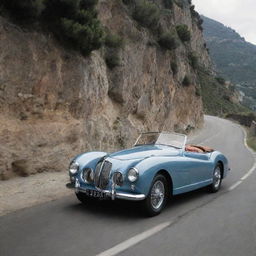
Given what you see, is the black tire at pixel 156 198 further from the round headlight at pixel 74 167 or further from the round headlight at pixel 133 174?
the round headlight at pixel 74 167

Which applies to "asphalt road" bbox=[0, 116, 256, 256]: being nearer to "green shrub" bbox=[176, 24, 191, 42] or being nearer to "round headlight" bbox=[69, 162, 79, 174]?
"round headlight" bbox=[69, 162, 79, 174]

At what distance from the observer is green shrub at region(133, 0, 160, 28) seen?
24.8 metres

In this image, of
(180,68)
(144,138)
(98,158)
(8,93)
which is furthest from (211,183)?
(180,68)

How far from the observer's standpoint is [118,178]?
726cm

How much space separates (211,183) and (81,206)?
3396 millimetres

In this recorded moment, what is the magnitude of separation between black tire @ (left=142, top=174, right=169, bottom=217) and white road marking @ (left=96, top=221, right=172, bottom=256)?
448 millimetres

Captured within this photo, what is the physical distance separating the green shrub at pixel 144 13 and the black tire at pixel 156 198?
1871 cm

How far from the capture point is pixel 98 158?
8242 millimetres

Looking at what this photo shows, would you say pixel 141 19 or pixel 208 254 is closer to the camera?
pixel 208 254

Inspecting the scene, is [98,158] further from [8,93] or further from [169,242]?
[8,93]

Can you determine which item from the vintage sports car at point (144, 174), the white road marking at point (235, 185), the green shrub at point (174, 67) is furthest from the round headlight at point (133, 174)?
the green shrub at point (174, 67)

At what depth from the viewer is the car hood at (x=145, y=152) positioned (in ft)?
25.7

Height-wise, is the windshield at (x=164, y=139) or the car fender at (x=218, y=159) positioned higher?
the windshield at (x=164, y=139)

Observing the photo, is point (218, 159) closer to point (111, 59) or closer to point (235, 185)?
point (235, 185)
